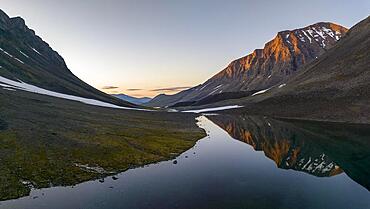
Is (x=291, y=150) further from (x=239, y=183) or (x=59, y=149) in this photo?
(x=59, y=149)

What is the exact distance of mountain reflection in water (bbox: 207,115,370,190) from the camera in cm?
4797

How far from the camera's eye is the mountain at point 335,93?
110875 mm

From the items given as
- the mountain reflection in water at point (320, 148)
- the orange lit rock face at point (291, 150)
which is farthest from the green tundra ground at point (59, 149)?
the mountain reflection in water at point (320, 148)

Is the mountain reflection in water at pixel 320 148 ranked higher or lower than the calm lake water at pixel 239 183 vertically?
higher

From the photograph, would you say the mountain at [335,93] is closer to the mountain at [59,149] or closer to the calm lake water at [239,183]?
the calm lake water at [239,183]

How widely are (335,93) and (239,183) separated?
10872cm

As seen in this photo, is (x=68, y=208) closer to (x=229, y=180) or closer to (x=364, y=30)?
(x=229, y=180)

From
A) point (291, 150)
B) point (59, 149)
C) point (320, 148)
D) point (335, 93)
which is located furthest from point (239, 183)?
point (335, 93)

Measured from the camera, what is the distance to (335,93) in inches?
5098

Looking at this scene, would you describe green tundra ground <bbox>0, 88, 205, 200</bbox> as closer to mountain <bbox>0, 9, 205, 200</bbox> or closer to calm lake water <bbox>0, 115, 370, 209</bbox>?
mountain <bbox>0, 9, 205, 200</bbox>

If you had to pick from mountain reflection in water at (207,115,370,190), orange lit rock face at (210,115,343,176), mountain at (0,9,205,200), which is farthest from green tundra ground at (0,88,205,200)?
mountain reflection in water at (207,115,370,190)

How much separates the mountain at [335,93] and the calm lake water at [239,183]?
48092 millimetres

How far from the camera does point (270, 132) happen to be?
3679 inches

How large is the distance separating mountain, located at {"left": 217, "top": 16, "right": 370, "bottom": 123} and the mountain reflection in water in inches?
677
